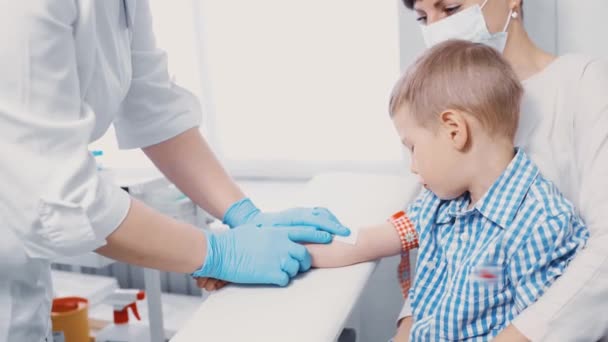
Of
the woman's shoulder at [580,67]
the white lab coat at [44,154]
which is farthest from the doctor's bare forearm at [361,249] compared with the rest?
the woman's shoulder at [580,67]

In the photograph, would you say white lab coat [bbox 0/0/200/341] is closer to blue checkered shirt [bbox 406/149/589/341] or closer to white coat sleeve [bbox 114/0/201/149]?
white coat sleeve [bbox 114/0/201/149]

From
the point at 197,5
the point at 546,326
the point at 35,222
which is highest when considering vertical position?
the point at 197,5

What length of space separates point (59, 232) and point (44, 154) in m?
0.13

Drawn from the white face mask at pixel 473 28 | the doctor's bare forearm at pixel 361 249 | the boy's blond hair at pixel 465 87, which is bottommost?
the doctor's bare forearm at pixel 361 249

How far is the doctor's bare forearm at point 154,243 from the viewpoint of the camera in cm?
107

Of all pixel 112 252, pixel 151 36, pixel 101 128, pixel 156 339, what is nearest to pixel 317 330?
pixel 112 252

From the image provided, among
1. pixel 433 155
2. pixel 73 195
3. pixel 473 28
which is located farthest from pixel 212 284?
pixel 473 28

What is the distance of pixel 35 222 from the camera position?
968 millimetres

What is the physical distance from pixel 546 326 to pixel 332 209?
1.77ft

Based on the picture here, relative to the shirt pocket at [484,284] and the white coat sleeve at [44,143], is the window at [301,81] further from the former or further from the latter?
the white coat sleeve at [44,143]

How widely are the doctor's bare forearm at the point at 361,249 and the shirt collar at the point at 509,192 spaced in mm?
191

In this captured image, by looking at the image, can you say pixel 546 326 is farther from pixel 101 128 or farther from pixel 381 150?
pixel 381 150

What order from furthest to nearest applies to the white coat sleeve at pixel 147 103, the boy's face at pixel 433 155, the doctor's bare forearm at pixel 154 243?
the white coat sleeve at pixel 147 103 → the boy's face at pixel 433 155 → the doctor's bare forearm at pixel 154 243

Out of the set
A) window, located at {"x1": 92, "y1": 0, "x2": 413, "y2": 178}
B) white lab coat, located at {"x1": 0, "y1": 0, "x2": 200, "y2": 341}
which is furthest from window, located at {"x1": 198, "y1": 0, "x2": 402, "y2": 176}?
white lab coat, located at {"x1": 0, "y1": 0, "x2": 200, "y2": 341}
